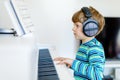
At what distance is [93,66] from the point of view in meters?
1.03

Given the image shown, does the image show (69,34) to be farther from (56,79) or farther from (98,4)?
(56,79)

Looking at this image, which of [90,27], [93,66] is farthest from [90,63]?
[90,27]

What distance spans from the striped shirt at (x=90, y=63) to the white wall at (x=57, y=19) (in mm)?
1718

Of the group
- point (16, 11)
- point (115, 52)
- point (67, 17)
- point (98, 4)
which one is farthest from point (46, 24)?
point (16, 11)

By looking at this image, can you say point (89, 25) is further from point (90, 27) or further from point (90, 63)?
point (90, 63)

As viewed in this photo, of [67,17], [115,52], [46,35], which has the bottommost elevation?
[115,52]

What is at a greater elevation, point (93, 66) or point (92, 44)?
point (92, 44)

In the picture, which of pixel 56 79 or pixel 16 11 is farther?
pixel 16 11

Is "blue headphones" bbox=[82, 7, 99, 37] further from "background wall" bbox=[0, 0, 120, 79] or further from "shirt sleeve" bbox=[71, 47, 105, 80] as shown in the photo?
"background wall" bbox=[0, 0, 120, 79]

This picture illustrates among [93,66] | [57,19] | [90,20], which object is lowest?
[93,66]

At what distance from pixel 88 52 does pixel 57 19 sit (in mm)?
1784

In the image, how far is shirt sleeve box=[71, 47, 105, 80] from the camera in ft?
3.39

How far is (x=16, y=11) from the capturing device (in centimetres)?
121

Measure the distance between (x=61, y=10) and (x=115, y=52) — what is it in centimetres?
92
